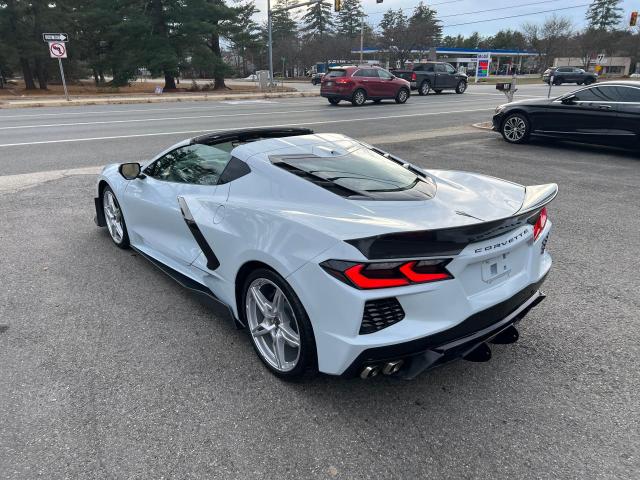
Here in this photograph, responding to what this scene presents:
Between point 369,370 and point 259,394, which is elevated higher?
point 369,370

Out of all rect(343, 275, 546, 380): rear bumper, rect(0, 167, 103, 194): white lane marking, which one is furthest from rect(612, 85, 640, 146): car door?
rect(0, 167, 103, 194): white lane marking

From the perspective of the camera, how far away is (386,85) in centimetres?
2264

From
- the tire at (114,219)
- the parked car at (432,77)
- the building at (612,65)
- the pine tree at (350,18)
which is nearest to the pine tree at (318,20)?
the pine tree at (350,18)

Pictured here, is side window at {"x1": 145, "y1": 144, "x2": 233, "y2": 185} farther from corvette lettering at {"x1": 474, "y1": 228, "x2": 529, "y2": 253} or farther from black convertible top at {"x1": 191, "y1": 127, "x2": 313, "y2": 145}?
corvette lettering at {"x1": 474, "y1": 228, "x2": 529, "y2": 253}

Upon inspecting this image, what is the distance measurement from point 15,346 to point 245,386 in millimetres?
1668

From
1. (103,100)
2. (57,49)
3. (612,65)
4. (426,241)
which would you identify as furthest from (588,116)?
(612,65)

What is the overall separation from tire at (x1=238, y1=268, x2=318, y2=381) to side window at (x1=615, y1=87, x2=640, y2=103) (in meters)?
9.80

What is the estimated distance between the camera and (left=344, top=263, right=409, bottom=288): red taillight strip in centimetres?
223

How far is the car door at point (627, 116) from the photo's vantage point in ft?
31.0

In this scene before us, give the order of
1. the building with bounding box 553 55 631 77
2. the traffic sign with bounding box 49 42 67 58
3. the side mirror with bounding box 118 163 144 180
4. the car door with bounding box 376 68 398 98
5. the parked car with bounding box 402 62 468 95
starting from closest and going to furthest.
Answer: the side mirror with bounding box 118 163 144 180, the traffic sign with bounding box 49 42 67 58, the car door with bounding box 376 68 398 98, the parked car with bounding box 402 62 468 95, the building with bounding box 553 55 631 77

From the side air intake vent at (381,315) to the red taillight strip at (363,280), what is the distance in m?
0.07

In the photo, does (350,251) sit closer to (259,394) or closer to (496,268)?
(496,268)

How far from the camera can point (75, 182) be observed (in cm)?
781

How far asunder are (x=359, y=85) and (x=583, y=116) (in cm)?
1293
